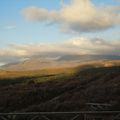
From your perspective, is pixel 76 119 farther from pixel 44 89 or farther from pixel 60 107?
pixel 44 89

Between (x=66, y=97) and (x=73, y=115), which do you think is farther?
(x=66, y=97)

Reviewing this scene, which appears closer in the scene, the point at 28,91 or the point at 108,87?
the point at 108,87

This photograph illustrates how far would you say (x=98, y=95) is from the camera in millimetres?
38156

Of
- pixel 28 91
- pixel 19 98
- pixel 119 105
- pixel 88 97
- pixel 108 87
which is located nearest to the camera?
pixel 119 105

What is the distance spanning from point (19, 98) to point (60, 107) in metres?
13.6

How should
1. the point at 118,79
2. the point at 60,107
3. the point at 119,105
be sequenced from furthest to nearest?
1. the point at 118,79
2. the point at 60,107
3. the point at 119,105

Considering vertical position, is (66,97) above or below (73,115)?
below

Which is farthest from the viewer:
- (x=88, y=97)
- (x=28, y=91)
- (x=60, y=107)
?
(x=28, y=91)

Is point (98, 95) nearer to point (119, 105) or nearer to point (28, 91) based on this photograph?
point (119, 105)

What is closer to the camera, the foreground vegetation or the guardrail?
the guardrail

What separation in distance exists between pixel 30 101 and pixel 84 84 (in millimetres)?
9227

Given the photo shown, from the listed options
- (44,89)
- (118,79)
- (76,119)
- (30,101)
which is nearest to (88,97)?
(118,79)

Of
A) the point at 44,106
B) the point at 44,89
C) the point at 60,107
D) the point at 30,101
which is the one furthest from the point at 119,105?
the point at 44,89

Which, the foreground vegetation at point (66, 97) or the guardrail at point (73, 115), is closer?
the guardrail at point (73, 115)
